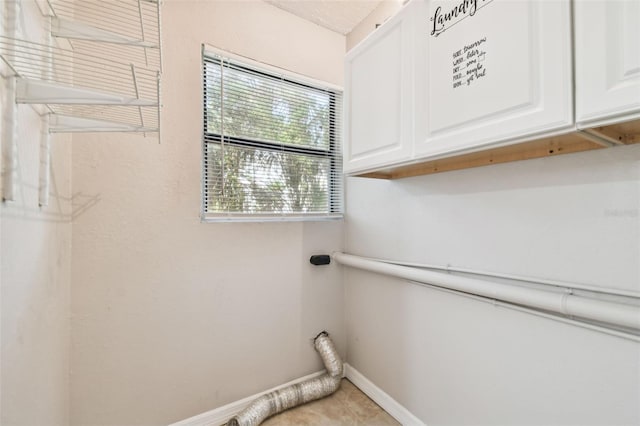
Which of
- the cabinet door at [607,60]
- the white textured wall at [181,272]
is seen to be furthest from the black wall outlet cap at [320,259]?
the cabinet door at [607,60]

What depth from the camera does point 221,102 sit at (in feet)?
5.58

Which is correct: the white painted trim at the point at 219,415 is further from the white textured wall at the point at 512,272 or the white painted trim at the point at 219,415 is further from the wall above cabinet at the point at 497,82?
the wall above cabinet at the point at 497,82

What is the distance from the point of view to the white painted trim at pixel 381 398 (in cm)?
165

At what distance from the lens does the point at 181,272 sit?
158 cm

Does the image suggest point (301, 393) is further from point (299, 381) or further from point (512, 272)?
point (512, 272)

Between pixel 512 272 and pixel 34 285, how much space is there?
1.87 meters

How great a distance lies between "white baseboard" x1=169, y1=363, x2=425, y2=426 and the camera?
162 centimetres

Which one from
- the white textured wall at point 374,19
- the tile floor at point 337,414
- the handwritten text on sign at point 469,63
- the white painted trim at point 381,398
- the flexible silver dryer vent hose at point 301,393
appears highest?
the white textured wall at point 374,19

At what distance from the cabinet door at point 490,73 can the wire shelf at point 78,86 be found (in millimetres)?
1065

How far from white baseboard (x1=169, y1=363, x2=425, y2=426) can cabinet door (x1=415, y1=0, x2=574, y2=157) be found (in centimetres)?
160

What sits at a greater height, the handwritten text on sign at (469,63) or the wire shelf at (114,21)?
the wire shelf at (114,21)

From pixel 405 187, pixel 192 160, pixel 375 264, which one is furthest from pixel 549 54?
pixel 192 160

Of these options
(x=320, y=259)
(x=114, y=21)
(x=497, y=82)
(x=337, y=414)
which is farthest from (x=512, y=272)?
(x=114, y=21)

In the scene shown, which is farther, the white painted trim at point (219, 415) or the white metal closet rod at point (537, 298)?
the white painted trim at point (219, 415)
